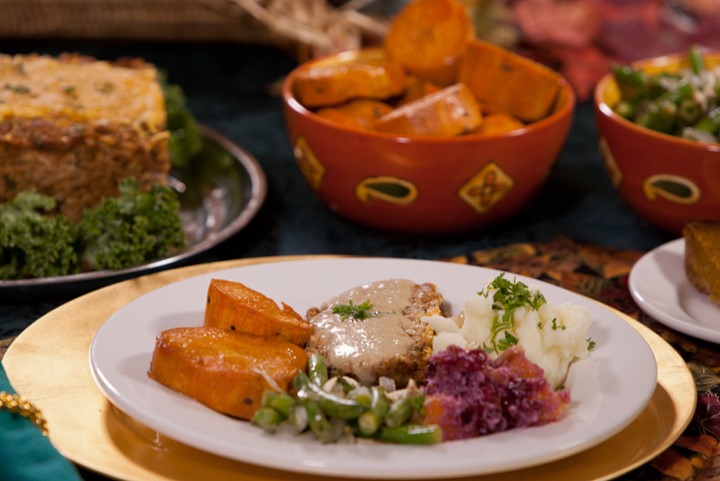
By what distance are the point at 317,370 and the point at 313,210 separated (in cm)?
125

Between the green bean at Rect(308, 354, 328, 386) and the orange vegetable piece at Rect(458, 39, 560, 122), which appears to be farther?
the orange vegetable piece at Rect(458, 39, 560, 122)

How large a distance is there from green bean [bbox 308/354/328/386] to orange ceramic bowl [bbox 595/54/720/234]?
1237 mm

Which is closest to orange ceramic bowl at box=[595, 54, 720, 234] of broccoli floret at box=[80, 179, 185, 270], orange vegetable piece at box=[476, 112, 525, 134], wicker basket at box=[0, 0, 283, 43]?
orange vegetable piece at box=[476, 112, 525, 134]

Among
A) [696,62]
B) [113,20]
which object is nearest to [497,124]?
[696,62]

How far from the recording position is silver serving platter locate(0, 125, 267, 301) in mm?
1988

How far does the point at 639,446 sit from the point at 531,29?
2.67 m

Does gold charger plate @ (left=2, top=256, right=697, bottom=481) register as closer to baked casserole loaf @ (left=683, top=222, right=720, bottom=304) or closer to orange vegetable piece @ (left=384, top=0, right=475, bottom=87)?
baked casserole loaf @ (left=683, top=222, right=720, bottom=304)

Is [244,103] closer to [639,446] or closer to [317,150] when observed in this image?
[317,150]

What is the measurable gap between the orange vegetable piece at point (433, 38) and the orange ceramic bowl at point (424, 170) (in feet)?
1.04

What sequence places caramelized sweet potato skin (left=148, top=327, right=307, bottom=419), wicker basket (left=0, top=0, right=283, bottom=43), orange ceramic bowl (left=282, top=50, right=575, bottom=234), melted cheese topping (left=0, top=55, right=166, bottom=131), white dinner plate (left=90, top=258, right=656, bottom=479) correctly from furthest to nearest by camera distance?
wicker basket (left=0, top=0, right=283, bottom=43), melted cheese topping (left=0, top=55, right=166, bottom=131), orange ceramic bowl (left=282, top=50, right=575, bottom=234), caramelized sweet potato skin (left=148, top=327, right=307, bottom=419), white dinner plate (left=90, top=258, right=656, bottom=479)

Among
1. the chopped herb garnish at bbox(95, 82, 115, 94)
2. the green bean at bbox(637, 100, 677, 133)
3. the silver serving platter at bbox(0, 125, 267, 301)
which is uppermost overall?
the chopped herb garnish at bbox(95, 82, 115, 94)

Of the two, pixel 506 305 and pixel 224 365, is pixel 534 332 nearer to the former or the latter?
pixel 506 305

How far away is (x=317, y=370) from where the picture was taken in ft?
4.82

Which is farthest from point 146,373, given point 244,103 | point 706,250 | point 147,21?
point 147,21
